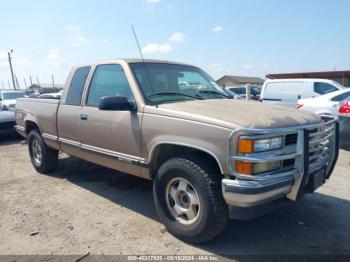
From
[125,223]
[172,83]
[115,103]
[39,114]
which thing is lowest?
[125,223]

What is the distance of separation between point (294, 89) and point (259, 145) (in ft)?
33.2

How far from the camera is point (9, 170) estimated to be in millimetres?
6480

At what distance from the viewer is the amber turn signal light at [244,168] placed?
2.83 metres

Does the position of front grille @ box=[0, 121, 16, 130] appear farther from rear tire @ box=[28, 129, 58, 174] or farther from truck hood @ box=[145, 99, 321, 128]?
truck hood @ box=[145, 99, 321, 128]

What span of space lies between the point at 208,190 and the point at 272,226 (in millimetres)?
1214

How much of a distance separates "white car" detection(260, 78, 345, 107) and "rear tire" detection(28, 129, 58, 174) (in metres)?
8.94

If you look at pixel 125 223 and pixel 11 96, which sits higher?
pixel 11 96

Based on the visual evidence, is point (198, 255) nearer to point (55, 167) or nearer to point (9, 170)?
point (55, 167)

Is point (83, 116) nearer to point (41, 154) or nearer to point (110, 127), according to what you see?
point (110, 127)

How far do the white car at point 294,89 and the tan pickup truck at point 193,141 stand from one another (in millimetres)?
8095

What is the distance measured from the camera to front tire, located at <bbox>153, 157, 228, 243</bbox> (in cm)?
312

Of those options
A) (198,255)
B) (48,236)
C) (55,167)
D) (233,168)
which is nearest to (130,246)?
(198,255)

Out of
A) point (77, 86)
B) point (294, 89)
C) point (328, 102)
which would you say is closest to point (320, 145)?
point (77, 86)

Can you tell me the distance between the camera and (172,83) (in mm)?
4242
